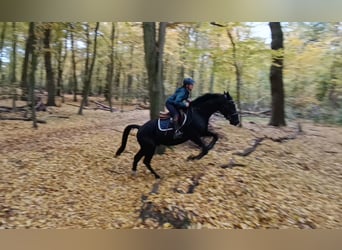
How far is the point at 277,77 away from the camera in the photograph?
3.00 metres

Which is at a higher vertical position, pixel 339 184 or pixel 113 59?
pixel 113 59

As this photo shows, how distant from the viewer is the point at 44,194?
9.45 feet

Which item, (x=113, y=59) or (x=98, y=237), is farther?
(x=113, y=59)

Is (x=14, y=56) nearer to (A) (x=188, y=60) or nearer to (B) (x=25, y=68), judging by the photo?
(B) (x=25, y=68)

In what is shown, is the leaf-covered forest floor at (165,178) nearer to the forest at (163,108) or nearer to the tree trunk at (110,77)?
the forest at (163,108)

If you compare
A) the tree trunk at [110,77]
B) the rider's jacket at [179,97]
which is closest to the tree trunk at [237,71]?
the rider's jacket at [179,97]

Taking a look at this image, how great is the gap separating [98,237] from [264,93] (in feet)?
6.22

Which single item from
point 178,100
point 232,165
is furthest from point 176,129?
point 232,165

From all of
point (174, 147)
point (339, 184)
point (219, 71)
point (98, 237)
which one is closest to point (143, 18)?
point (219, 71)

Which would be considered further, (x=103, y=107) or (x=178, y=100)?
(x=103, y=107)

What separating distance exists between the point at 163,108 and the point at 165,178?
2.03 ft

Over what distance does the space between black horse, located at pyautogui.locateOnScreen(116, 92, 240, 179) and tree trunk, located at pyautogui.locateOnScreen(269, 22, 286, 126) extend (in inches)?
13.8
